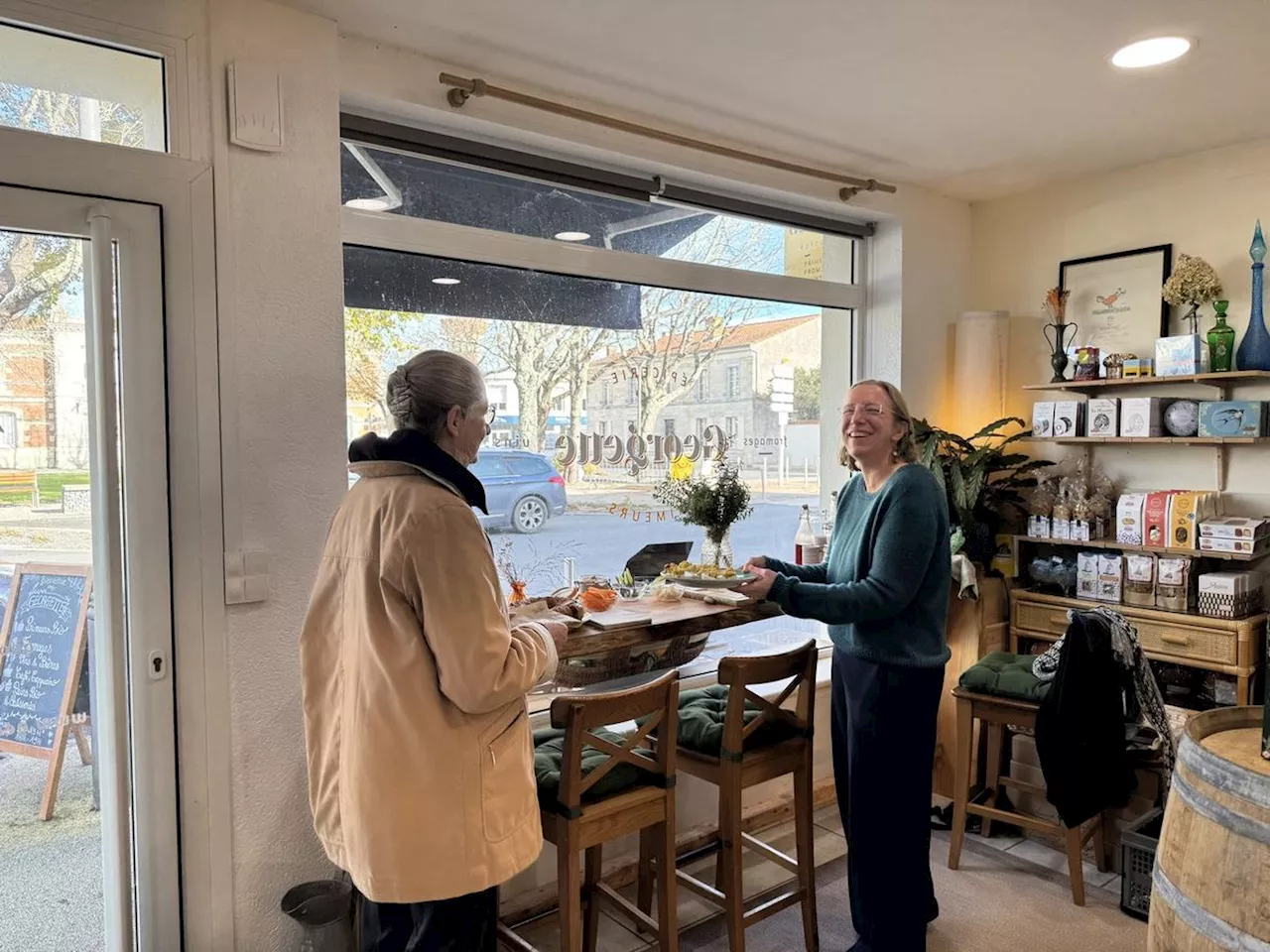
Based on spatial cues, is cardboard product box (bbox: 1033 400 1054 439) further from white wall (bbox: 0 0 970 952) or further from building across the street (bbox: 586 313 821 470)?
white wall (bbox: 0 0 970 952)

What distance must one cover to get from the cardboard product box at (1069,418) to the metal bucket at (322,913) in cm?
291

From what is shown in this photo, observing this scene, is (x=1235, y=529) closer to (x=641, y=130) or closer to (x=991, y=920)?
(x=991, y=920)

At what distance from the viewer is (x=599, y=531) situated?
9.76 feet

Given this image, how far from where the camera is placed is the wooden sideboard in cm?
293

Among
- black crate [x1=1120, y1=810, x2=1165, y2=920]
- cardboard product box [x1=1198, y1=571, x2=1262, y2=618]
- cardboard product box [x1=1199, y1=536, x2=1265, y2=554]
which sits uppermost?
cardboard product box [x1=1199, y1=536, x2=1265, y2=554]

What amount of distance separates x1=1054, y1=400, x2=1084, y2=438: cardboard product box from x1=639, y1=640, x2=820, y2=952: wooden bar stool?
171cm

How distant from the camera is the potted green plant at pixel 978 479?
11.1 ft

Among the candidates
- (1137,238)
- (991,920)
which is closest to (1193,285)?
(1137,238)

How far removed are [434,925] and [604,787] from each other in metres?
0.51

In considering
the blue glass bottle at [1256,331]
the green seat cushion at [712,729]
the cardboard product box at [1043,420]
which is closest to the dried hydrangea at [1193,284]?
the blue glass bottle at [1256,331]

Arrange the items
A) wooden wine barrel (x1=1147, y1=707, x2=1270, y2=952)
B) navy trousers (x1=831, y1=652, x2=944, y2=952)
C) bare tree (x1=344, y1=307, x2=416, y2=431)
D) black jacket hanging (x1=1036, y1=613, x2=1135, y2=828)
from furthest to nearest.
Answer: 1. black jacket hanging (x1=1036, y1=613, x2=1135, y2=828)
2. bare tree (x1=344, y1=307, x2=416, y2=431)
3. navy trousers (x1=831, y1=652, x2=944, y2=952)
4. wooden wine barrel (x1=1147, y1=707, x2=1270, y2=952)

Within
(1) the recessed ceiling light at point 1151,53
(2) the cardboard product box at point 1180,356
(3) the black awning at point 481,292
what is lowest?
(2) the cardboard product box at point 1180,356

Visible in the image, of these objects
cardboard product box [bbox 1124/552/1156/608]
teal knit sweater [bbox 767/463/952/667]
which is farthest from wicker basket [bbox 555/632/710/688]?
cardboard product box [bbox 1124/552/1156/608]

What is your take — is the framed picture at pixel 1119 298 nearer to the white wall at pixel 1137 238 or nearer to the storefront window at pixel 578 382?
the white wall at pixel 1137 238
